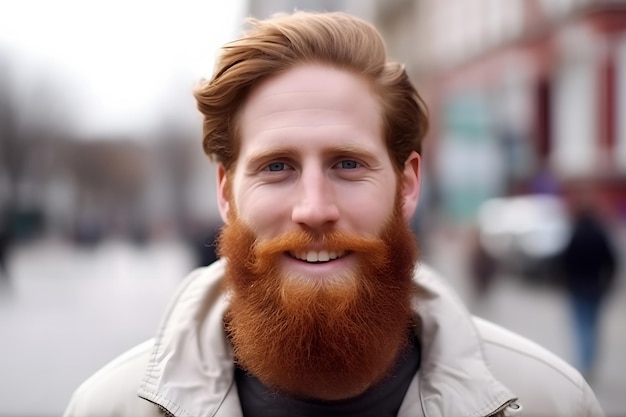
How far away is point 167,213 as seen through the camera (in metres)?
21.9

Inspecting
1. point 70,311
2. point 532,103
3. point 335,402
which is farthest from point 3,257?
point 532,103

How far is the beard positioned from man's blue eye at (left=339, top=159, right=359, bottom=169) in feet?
0.53

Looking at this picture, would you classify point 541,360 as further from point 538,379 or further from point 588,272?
point 588,272

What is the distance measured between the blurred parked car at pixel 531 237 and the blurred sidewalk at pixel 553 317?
0.31m

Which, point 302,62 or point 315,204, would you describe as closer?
point 315,204

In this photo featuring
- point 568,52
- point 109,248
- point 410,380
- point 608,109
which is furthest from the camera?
point 109,248

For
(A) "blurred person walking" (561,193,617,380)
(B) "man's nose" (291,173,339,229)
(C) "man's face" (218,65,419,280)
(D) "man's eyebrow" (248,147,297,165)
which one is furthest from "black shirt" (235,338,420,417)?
(A) "blurred person walking" (561,193,617,380)

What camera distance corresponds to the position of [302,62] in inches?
74.2

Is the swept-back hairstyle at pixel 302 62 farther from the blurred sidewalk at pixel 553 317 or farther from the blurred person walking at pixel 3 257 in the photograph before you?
the blurred person walking at pixel 3 257

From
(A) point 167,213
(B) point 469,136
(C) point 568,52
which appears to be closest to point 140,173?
(A) point 167,213

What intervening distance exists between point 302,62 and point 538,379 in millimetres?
975

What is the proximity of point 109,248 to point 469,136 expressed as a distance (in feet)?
35.9

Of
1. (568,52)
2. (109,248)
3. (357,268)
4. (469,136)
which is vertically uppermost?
(357,268)

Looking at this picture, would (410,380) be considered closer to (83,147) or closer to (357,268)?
(357,268)
